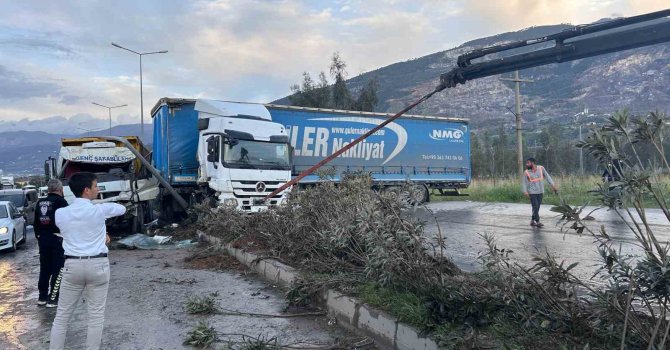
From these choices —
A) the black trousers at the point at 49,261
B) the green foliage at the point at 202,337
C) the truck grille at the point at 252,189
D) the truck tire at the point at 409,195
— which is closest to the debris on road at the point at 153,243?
the truck grille at the point at 252,189

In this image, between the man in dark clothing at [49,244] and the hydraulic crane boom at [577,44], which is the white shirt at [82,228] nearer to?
the man in dark clothing at [49,244]

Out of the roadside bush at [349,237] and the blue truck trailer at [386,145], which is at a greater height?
the blue truck trailer at [386,145]

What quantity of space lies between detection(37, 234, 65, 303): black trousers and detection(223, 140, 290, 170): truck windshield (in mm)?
6234

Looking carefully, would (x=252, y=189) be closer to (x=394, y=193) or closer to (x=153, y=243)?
(x=153, y=243)

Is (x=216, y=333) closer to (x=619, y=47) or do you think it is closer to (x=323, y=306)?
(x=323, y=306)

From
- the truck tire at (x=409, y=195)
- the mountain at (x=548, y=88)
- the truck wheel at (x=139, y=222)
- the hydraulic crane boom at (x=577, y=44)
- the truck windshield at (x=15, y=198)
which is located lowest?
the truck wheel at (x=139, y=222)

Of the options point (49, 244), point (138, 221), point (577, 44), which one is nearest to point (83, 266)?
point (49, 244)

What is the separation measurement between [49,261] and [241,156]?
6.65 m

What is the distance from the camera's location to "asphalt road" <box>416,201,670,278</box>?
745 centimetres

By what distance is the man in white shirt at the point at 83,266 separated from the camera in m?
4.23

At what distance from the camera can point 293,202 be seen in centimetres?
806

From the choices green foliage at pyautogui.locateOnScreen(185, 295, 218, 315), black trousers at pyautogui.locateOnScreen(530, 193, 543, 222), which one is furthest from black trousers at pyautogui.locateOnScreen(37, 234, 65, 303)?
black trousers at pyautogui.locateOnScreen(530, 193, 543, 222)

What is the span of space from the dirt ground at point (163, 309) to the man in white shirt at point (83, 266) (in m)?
0.66

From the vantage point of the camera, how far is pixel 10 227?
1270 cm
